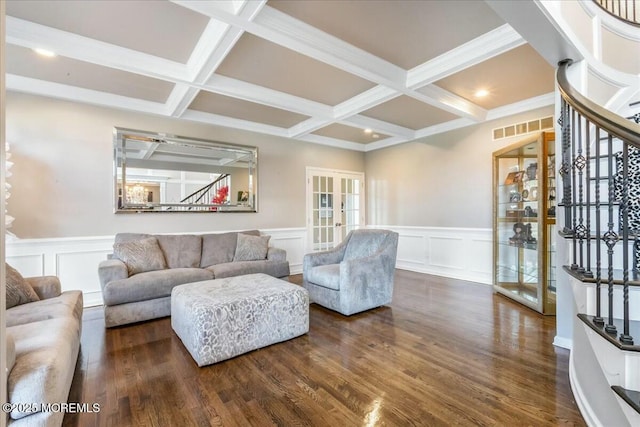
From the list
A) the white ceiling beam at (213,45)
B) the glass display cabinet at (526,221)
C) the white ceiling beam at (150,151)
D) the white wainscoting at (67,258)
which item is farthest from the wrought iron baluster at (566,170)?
the white wainscoting at (67,258)

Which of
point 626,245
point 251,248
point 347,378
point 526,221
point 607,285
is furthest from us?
point 251,248

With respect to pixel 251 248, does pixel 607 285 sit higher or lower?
higher

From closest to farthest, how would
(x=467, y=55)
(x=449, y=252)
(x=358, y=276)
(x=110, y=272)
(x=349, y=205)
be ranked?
(x=467, y=55)
(x=110, y=272)
(x=358, y=276)
(x=449, y=252)
(x=349, y=205)

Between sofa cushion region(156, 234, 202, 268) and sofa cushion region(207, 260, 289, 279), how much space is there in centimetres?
30

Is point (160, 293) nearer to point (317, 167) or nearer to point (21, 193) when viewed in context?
point (21, 193)

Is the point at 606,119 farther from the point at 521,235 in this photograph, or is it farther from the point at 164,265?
the point at 164,265

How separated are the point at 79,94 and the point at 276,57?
2547mm

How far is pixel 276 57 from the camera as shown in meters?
2.75

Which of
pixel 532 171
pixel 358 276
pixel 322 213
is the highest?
pixel 532 171

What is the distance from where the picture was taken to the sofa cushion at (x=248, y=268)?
11.6ft

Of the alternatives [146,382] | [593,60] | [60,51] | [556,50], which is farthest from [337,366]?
[60,51]

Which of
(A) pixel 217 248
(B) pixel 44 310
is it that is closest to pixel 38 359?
(B) pixel 44 310

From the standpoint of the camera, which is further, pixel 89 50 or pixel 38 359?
pixel 89 50

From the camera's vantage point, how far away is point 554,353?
2.23 metres
